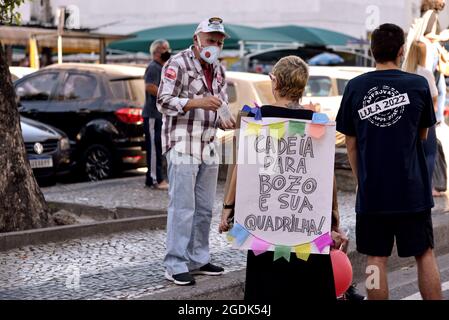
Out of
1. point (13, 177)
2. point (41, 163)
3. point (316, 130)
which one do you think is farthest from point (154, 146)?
point (316, 130)

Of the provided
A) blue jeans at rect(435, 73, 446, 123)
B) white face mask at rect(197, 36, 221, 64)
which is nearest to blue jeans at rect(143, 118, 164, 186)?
blue jeans at rect(435, 73, 446, 123)

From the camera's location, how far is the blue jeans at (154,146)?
11.3 m

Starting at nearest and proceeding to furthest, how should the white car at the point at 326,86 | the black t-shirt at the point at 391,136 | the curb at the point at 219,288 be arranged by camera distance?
1. the black t-shirt at the point at 391,136
2. the curb at the point at 219,288
3. the white car at the point at 326,86

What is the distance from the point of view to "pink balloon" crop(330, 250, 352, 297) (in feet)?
17.1

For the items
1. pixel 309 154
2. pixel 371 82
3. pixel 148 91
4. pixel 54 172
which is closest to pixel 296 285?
pixel 309 154

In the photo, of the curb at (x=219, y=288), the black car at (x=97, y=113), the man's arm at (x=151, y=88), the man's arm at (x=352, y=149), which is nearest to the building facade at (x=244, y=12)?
the black car at (x=97, y=113)

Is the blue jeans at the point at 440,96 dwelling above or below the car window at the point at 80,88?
above

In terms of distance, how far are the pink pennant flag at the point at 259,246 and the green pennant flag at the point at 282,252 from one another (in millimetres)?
51

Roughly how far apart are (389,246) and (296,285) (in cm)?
76

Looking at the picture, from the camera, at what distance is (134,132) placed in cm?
1351

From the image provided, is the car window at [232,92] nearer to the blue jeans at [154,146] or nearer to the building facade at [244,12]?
the blue jeans at [154,146]

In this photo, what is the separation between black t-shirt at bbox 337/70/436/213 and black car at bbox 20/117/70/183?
797 centimetres

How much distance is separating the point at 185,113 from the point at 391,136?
1588 mm

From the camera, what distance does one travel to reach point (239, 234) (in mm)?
4895
